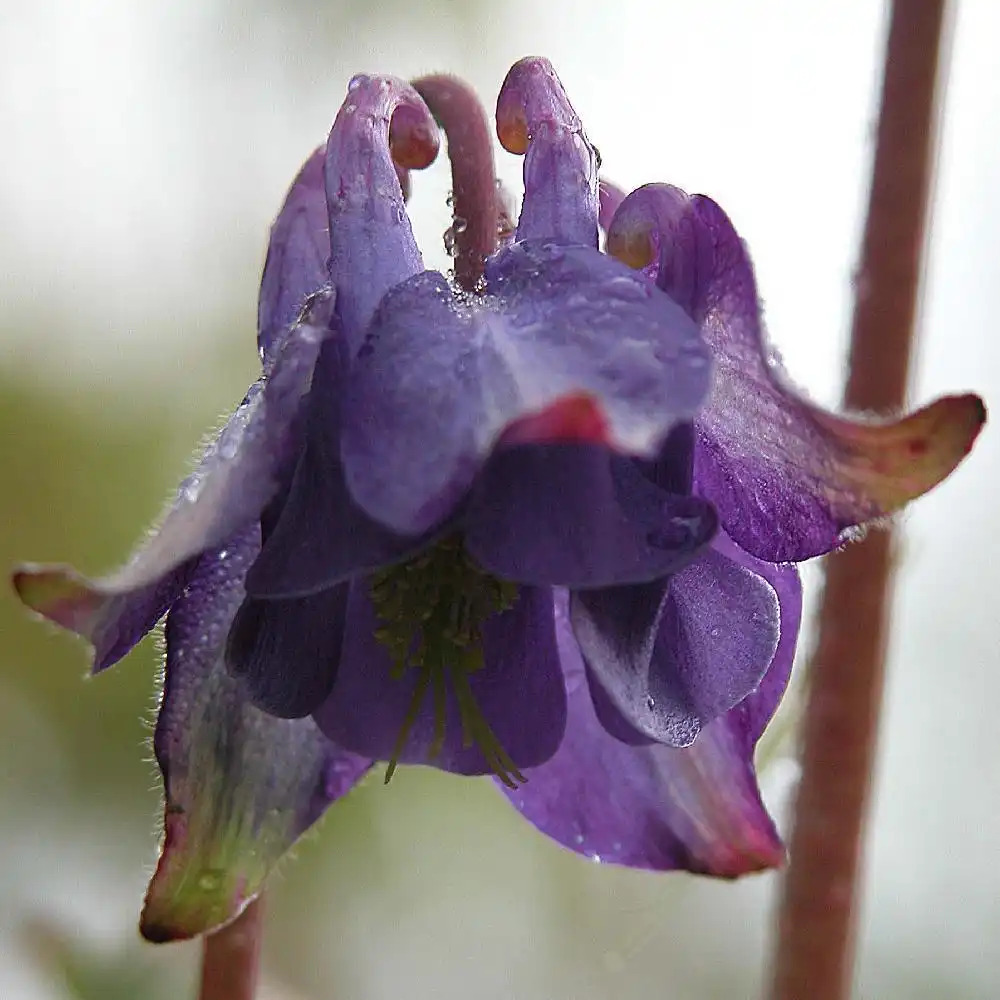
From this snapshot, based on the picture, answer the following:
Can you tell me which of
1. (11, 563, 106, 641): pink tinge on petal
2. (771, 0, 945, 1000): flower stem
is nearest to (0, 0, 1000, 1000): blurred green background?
(771, 0, 945, 1000): flower stem

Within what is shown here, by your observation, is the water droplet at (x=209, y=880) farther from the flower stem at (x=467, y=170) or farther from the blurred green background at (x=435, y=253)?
the blurred green background at (x=435, y=253)

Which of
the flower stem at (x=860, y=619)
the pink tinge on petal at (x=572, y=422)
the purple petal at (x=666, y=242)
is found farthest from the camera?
the flower stem at (x=860, y=619)

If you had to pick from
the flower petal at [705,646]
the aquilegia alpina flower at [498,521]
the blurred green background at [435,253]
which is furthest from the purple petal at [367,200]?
the blurred green background at [435,253]

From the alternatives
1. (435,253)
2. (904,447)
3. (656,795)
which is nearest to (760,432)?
(904,447)

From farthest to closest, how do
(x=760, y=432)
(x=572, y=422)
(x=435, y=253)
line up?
(x=435, y=253)
(x=760, y=432)
(x=572, y=422)

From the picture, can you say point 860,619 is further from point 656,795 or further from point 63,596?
point 63,596

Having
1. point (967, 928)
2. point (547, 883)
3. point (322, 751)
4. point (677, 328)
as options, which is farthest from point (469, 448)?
point (967, 928)
